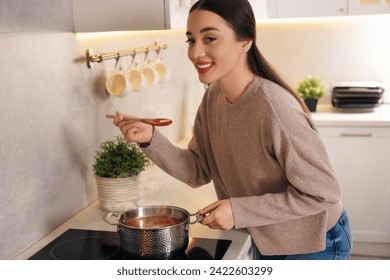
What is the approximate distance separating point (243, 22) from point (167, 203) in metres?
0.69

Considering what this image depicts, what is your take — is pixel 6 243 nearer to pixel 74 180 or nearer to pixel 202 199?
pixel 74 180

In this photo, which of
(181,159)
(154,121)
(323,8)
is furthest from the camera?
(323,8)

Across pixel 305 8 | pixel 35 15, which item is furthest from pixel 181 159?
pixel 305 8

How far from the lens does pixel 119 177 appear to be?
1715 millimetres

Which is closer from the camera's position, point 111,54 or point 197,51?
point 197,51

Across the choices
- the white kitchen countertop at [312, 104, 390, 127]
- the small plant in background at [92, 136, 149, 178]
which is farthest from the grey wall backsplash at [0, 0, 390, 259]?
the white kitchen countertop at [312, 104, 390, 127]

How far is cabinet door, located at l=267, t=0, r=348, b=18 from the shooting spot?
285 centimetres

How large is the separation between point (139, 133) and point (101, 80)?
42 cm

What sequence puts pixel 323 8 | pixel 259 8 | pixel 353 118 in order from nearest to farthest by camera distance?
pixel 259 8 → pixel 323 8 → pixel 353 118

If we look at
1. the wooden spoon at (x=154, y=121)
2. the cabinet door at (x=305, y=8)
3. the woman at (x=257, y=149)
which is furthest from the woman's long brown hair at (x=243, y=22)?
the cabinet door at (x=305, y=8)

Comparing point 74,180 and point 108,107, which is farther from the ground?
point 108,107

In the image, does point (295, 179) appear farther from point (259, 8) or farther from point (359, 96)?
point (359, 96)
